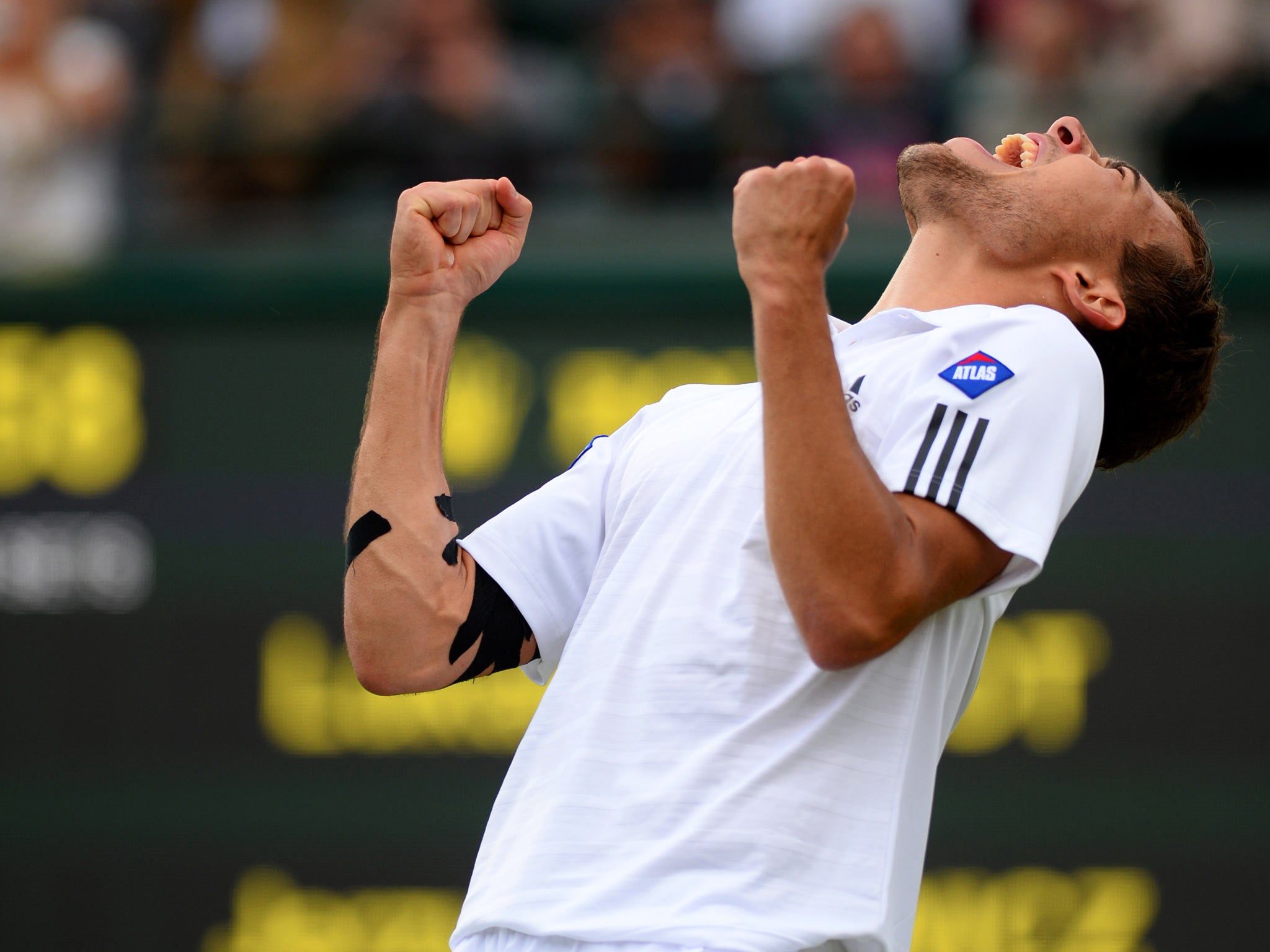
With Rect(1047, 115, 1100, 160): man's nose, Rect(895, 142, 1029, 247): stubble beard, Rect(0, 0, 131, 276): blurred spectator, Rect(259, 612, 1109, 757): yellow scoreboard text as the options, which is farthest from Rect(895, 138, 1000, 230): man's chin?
Rect(0, 0, 131, 276): blurred spectator

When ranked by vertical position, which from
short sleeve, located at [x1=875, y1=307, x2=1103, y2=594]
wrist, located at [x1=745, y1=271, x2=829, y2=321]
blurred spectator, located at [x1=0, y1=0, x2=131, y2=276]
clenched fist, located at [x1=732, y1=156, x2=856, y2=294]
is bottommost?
short sleeve, located at [x1=875, y1=307, x2=1103, y2=594]

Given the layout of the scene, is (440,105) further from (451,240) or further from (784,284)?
(784,284)

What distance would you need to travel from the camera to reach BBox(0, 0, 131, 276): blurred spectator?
466 centimetres

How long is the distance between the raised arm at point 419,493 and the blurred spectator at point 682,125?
2712mm

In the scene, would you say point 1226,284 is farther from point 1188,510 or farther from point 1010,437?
point 1010,437

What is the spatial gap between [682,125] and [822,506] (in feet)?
11.3

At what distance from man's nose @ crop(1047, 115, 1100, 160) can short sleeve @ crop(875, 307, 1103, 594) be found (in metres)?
0.51

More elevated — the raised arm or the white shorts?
the raised arm

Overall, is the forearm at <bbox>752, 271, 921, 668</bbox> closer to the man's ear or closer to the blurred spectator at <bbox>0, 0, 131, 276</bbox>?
the man's ear

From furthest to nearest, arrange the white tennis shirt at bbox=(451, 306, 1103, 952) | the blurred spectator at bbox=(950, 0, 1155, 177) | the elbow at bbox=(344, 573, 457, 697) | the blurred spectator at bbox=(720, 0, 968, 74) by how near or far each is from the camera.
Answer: the blurred spectator at bbox=(720, 0, 968, 74) → the blurred spectator at bbox=(950, 0, 1155, 177) → the elbow at bbox=(344, 573, 457, 697) → the white tennis shirt at bbox=(451, 306, 1103, 952)

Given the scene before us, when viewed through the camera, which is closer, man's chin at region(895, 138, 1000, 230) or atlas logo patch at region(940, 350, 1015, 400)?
atlas logo patch at region(940, 350, 1015, 400)

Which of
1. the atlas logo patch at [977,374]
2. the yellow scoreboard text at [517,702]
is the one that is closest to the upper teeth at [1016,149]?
the atlas logo patch at [977,374]

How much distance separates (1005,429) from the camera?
1.79 metres

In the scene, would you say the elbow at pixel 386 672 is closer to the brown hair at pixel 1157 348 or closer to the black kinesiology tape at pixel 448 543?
the black kinesiology tape at pixel 448 543
